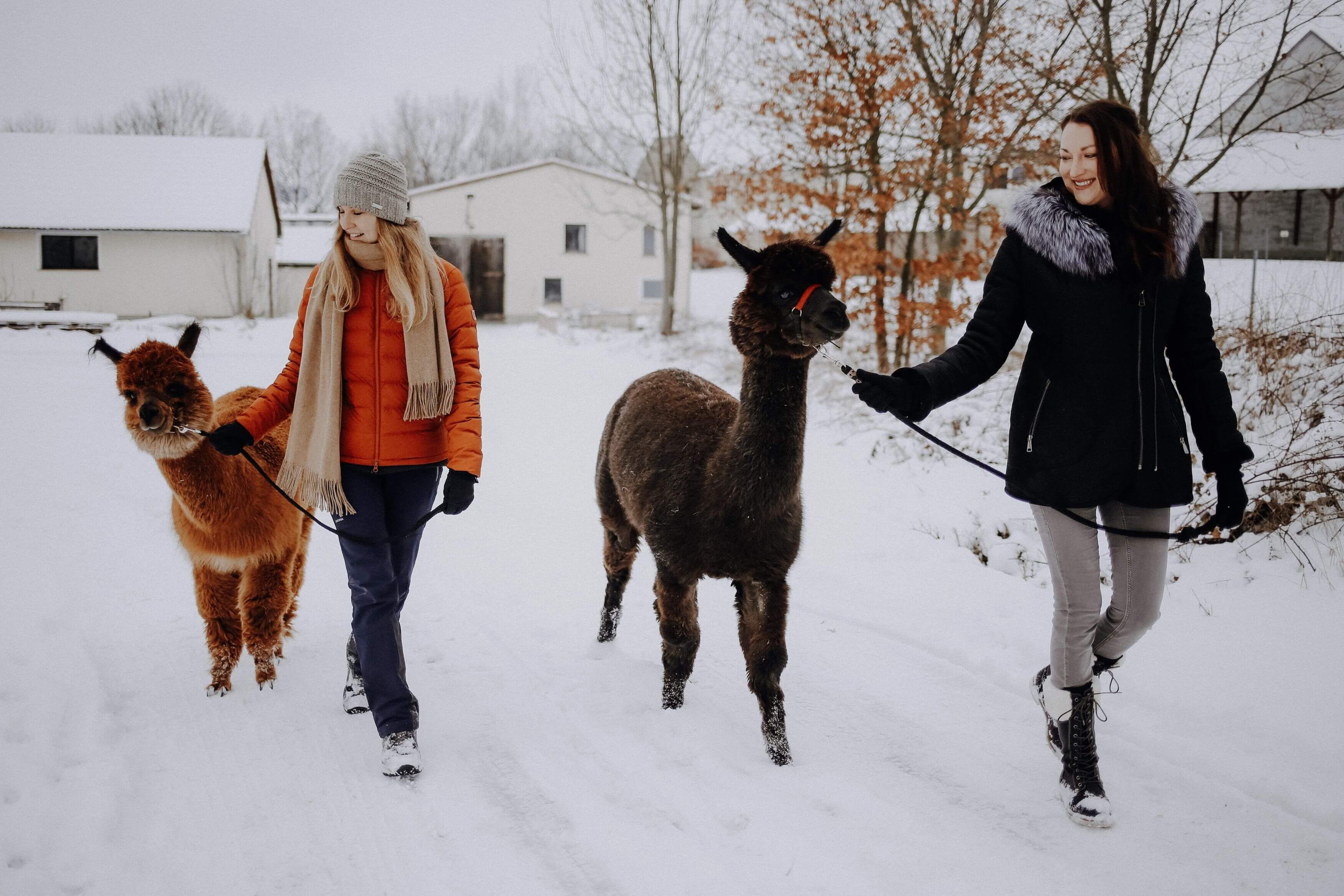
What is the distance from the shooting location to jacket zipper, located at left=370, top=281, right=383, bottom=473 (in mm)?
3051

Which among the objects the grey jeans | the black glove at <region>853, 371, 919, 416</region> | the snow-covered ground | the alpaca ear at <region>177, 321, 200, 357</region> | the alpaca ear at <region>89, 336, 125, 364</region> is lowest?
the snow-covered ground

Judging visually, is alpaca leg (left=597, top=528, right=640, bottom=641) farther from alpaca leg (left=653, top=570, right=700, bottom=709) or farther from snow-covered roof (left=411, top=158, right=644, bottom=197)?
snow-covered roof (left=411, top=158, right=644, bottom=197)

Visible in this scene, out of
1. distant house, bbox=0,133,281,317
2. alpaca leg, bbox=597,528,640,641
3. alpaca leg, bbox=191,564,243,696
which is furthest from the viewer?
distant house, bbox=0,133,281,317

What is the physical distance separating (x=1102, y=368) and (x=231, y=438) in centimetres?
295

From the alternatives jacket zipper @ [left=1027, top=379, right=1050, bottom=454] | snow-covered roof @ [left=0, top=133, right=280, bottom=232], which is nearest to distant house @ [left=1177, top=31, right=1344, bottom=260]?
jacket zipper @ [left=1027, top=379, right=1050, bottom=454]

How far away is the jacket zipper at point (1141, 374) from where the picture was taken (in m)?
2.58

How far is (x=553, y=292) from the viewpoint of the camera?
90.5 ft

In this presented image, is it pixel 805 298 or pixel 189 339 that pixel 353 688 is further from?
pixel 805 298

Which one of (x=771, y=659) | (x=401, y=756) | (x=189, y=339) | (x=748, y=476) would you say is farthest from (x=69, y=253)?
(x=771, y=659)

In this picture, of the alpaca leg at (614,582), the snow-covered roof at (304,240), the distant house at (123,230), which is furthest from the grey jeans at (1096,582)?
the snow-covered roof at (304,240)

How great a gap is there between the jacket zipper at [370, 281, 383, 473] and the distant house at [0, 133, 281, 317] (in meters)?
23.1

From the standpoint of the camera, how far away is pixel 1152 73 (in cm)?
755

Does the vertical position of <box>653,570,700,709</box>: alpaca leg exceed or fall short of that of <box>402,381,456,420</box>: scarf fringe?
it falls short

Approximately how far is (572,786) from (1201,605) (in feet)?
10.8
